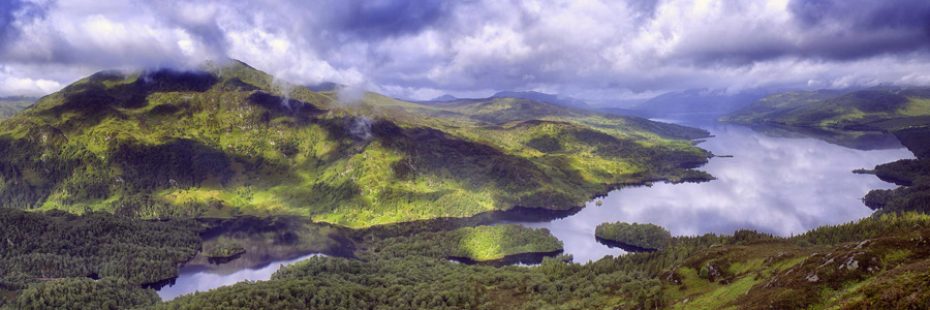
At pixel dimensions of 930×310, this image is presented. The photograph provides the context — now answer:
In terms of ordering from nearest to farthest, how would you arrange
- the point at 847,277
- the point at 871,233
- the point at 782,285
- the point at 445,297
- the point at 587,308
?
the point at 847,277 < the point at 782,285 < the point at 587,308 < the point at 871,233 < the point at 445,297

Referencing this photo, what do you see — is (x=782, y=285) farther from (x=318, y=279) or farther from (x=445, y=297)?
(x=318, y=279)

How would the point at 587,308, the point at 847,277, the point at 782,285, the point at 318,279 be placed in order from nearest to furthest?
the point at 847,277 → the point at 782,285 → the point at 587,308 → the point at 318,279

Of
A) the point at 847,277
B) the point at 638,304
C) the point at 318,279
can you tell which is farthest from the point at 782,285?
the point at 318,279

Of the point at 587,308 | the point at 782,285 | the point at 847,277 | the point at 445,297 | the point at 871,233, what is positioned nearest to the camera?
the point at 847,277

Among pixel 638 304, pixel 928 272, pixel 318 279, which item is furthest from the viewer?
pixel 318 279

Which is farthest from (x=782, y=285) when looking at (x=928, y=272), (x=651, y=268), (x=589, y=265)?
(x=589, y=265)

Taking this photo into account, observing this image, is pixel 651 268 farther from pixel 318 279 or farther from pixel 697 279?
pixel 318 279

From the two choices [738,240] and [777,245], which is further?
[738,240]

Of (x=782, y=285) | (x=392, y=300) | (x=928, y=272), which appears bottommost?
(x=392, y=300)

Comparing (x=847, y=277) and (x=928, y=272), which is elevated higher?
(x=928, y=272)
